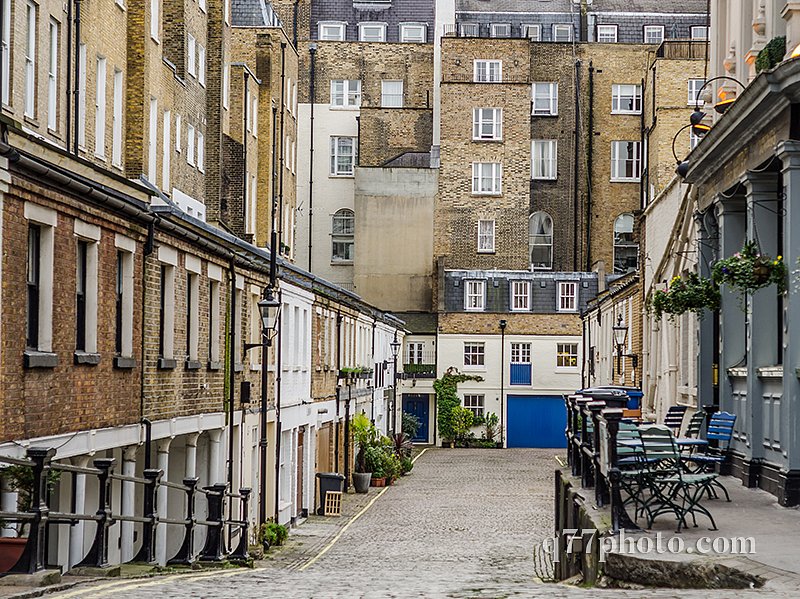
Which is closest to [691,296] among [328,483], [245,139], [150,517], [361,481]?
[150,517]

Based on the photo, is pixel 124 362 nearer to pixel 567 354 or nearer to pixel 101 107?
pixel 101 107

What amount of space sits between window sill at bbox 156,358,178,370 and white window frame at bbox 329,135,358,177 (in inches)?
1947

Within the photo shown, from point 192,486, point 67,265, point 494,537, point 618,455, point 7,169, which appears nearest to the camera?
point 7,169

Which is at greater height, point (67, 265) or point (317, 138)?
point (317, 138)

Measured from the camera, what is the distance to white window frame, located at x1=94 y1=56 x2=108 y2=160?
97.0 feet

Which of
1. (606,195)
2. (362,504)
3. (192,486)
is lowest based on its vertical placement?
(362,504)

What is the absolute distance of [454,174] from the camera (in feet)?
215

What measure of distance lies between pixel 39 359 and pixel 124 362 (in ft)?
10.2

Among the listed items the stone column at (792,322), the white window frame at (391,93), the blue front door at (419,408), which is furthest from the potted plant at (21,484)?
the white window frame at (391,93)

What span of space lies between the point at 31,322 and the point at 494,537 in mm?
13600

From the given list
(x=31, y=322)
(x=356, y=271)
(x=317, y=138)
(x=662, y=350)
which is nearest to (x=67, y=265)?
(x=31, y=322)

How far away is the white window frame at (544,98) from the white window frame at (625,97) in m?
2.89

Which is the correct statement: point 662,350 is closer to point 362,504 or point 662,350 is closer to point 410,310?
point 362,504

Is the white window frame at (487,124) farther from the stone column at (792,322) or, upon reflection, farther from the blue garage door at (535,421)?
the stone column at (792,322)
